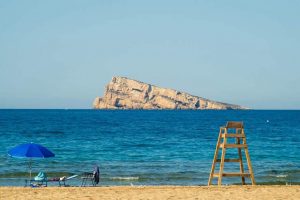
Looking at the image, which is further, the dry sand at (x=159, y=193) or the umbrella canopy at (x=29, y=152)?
the umbrella canopy at (x=29, y=152)

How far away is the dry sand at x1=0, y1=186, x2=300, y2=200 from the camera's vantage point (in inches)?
635

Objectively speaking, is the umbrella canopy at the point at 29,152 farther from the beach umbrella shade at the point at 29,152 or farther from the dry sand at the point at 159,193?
the dry sand at the point at 159,193

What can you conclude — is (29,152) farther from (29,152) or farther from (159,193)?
(159,193)

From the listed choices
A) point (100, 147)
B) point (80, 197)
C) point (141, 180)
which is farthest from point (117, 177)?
point (100, 147)

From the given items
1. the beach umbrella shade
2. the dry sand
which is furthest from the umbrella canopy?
the dry sand

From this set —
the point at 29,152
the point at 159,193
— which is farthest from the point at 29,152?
the point at 159,193

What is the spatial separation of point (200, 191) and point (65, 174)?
11403 millimetres

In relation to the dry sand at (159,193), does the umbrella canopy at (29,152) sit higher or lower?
higher

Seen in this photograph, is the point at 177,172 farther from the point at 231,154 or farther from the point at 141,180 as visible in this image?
the point at 231,154

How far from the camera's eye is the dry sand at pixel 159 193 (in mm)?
→ 16125

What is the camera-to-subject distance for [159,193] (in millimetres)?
16953

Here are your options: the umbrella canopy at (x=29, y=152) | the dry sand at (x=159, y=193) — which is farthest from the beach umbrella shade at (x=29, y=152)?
the dry sand at (x=159, y=193)

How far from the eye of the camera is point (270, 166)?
32344mm

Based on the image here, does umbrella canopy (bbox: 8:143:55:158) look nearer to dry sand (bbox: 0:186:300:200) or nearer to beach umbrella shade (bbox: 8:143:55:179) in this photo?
beach umbrella shade (bbox: 8:143:55:179)
